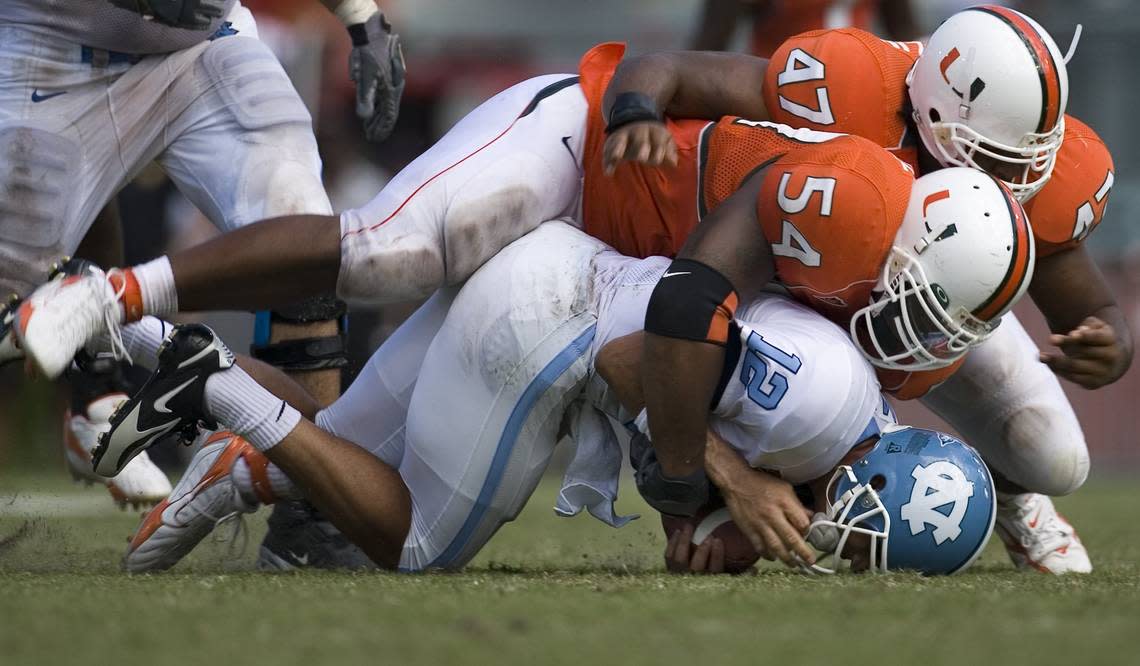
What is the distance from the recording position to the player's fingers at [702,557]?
116 inches

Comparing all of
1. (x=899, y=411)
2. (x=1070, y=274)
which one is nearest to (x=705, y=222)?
(x=1070, y=274)

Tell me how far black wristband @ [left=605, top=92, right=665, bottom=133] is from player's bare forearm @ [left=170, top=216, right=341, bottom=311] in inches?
23.7

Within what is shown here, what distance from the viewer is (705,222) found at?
291 cm

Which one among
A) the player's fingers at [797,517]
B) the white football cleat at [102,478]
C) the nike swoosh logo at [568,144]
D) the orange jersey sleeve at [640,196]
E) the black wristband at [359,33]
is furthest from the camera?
the black wristband at [359,33]

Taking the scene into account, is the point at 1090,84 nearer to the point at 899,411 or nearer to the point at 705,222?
the point at 899,411

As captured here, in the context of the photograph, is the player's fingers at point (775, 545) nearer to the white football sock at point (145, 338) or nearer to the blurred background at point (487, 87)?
the white football sock at point (145, 338)

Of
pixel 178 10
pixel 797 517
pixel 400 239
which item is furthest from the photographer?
pixel 178 10

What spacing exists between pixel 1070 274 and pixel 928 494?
775 mm

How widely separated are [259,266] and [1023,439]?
66.9 inches

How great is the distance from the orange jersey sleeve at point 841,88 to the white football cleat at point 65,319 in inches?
55.6

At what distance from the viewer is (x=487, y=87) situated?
8328 millimetres

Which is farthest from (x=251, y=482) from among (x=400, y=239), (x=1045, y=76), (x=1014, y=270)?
(x=1045, y=76)

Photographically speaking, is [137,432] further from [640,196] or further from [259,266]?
[640,196]

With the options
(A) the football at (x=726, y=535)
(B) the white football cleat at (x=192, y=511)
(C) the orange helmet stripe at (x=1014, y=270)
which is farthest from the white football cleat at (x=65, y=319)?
(C) the orange helmet stripe at (x=1014, y=270)
